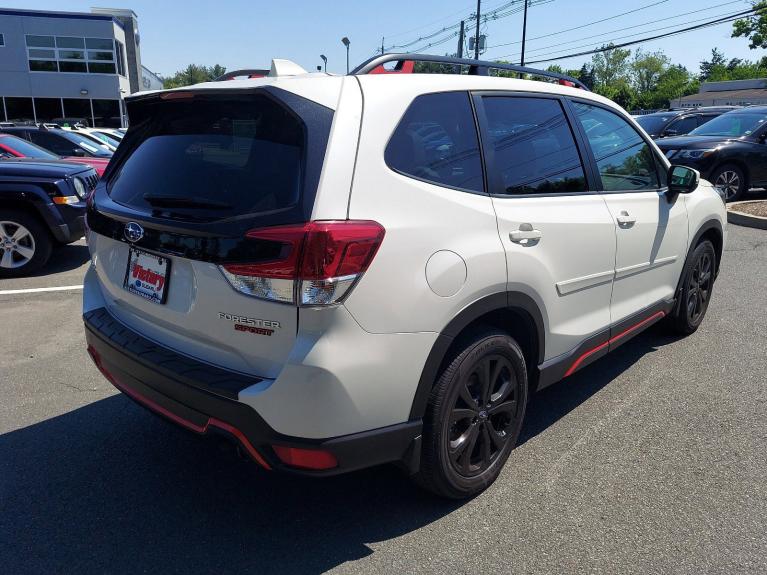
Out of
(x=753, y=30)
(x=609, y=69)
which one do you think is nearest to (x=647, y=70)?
(x=609, y=69)

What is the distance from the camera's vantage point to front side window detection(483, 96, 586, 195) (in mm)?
2953

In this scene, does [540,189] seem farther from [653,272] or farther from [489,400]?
[653,272]

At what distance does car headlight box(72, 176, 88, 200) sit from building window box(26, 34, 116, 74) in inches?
1410

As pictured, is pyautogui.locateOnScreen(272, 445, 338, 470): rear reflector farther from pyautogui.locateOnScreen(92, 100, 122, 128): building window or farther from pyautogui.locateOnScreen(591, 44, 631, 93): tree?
pyautogui.locateOnScreen(591, 44, 631, 93): tree

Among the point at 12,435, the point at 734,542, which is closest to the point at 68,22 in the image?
the point at 12,435

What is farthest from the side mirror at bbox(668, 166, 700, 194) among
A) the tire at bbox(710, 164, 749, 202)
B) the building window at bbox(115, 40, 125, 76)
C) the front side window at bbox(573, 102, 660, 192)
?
the building window at bbox(115, 40, 125, 76)

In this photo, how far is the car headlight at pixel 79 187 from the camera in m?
7.03

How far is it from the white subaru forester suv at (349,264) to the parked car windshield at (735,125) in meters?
10.6

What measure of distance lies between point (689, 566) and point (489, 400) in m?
1.01

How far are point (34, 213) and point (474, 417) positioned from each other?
6081 mm

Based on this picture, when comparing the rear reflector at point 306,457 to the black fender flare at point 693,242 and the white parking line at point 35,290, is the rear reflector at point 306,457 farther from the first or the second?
the white parking line at point 35,290

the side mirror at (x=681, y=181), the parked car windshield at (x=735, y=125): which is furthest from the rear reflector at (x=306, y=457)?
the parked car windshield at (x=735, y=125)

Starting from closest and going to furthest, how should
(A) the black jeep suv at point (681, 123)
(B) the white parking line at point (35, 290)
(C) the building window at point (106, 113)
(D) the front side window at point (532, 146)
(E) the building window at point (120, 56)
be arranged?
1. (D) the front side window at point (532, 146)
2. (B) the white parking line at point (35, 290)
3. (A) the black jeep suv at point (681, 123)
4. (C) the building window at point (106, 113)
5. (E) the building window at point (120, 56)

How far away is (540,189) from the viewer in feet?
10.3
